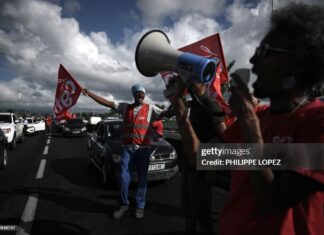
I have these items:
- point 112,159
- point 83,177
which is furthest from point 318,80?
point 83,177

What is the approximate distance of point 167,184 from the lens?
24.5 ft

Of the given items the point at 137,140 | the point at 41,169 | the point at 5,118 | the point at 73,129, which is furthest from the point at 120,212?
the point at 73,129

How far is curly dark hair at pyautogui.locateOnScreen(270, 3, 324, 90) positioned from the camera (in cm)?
132

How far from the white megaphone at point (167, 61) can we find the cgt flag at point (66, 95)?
A: 8.76 feet

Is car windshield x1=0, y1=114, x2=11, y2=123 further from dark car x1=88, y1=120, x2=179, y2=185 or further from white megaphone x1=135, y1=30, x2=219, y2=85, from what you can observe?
white megaphone x1=135, y1=30, x2=219, y2=85

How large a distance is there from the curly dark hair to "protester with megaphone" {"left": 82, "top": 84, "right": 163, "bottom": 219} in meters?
3.84

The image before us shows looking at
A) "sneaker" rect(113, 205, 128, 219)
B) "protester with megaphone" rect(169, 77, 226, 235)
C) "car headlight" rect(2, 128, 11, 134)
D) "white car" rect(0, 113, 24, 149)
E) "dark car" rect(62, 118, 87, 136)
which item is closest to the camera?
"protester with megaphone" rect(169, 77, 226, 235)

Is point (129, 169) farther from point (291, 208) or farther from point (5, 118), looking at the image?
point (5, 118)

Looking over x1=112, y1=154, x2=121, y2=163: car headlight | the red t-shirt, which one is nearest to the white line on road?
x1=112, y1=154, x2=121, y2=163: car headlight

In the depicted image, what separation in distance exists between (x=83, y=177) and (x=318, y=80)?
7697 millimetres

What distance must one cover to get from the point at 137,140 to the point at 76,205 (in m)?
1.76

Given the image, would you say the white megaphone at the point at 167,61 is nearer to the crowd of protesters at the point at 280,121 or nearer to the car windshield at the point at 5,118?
the crowd of protesters at the point at 280,121

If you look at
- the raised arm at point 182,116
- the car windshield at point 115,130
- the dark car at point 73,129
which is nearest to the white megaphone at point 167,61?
the raised arm at point 182,116

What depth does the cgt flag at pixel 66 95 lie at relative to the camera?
14.6 ft
